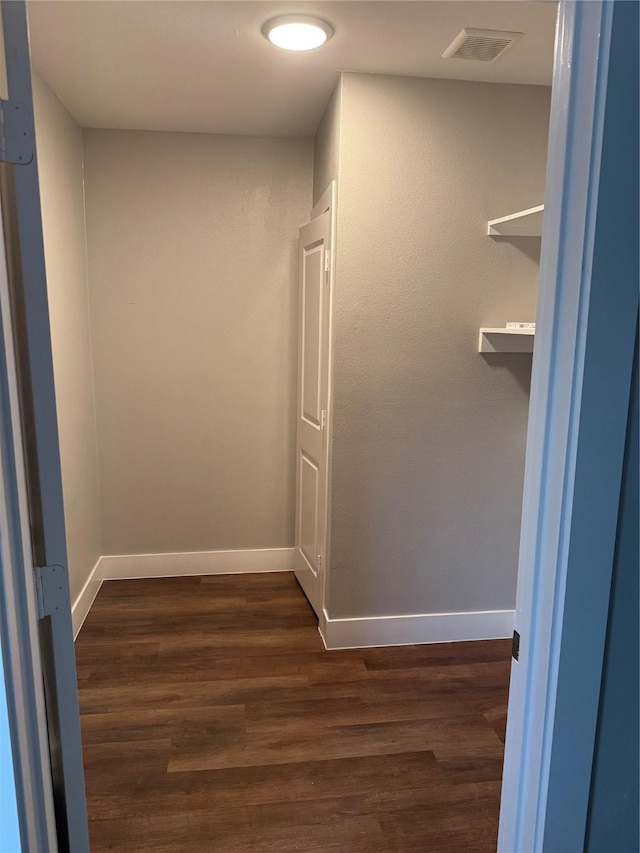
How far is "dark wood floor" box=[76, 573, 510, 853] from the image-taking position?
1.82 m

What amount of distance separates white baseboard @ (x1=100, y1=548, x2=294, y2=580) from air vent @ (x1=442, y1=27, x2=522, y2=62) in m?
2.75

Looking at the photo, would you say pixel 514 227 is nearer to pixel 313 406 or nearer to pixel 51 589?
pixel 313 406

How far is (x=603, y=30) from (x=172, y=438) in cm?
303

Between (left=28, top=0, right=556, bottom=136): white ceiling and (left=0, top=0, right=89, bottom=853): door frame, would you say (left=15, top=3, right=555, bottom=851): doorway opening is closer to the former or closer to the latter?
(left=28, top=0, right=556, bottom=136): white ceiling

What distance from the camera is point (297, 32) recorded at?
6.73 feet

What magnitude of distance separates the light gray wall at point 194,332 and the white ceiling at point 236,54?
1.09 feet

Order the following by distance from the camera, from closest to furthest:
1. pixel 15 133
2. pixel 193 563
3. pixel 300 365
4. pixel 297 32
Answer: pixel 15 133
pixel 297 32
pixel 300 365
pixel 193 563

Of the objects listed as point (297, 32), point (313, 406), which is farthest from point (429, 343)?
point (297, 32)

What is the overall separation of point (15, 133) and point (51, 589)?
75 cm

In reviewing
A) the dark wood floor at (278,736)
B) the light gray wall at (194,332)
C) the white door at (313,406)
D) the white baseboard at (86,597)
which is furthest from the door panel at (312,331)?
the white baseboard at (86,597)

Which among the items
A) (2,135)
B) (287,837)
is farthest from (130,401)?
(2,135)

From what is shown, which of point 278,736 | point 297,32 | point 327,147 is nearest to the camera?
point 297,32

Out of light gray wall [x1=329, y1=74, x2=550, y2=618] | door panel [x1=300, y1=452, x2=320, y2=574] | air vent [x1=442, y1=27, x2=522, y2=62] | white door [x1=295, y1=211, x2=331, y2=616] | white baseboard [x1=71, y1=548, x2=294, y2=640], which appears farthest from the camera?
white baseboard [x1=71, y1=548, x2=294, y2=640]

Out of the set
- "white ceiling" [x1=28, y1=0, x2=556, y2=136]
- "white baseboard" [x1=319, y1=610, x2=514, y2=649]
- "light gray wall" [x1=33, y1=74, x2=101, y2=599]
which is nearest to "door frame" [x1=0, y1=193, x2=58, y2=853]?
"white ceiling" [x1=28, y1=0, x2=556, y2=136]
